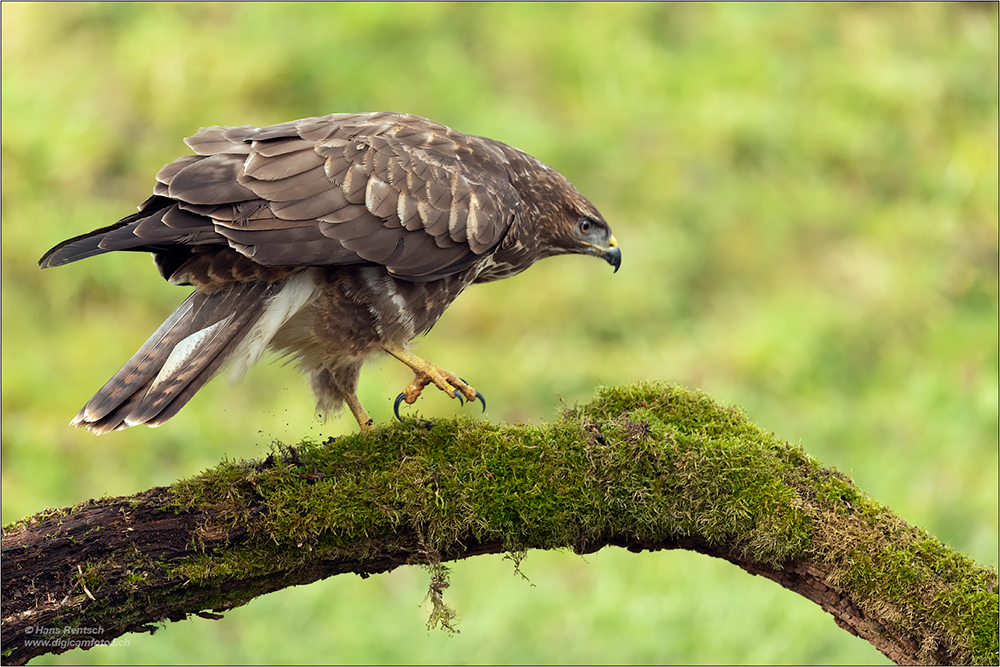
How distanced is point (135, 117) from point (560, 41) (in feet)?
14.1

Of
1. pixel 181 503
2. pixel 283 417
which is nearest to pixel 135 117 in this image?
pixel 283 417

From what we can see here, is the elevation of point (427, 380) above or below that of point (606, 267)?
below

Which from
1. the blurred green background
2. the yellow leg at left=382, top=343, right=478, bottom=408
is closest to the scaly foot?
the yellow leg at left=382, top=343, right=478, bottom=408

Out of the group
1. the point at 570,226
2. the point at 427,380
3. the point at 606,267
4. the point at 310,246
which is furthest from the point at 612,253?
the point at 606,267

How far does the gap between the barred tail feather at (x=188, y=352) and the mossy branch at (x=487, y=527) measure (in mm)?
322

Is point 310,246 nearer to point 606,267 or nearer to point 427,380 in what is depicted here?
point 427,380

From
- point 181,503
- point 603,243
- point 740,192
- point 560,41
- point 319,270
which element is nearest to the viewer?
point 181,503

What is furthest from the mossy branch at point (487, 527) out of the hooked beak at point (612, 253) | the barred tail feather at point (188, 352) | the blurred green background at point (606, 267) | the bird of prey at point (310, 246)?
the blurred green background at point (606, 267)

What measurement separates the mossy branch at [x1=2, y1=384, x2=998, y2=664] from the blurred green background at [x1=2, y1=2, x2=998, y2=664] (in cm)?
276

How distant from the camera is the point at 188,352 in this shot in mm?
3840

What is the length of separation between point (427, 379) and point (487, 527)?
101cm

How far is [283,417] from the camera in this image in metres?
7.70

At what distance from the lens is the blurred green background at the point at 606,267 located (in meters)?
6.86

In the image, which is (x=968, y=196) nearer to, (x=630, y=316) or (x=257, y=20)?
(x=630, y=316)
